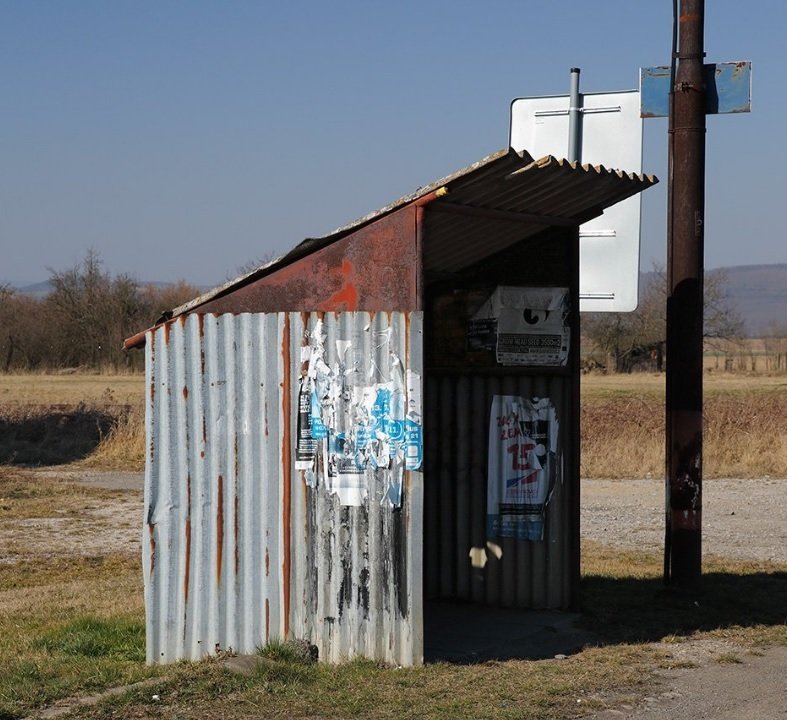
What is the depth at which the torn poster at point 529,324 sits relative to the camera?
28.0ft

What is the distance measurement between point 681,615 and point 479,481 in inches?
65.6

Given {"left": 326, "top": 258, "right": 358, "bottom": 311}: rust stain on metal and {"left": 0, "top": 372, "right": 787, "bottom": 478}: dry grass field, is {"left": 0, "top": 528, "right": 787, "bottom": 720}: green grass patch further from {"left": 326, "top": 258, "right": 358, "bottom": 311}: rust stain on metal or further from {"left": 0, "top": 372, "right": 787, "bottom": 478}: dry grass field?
{"left": 0, "top": 372, "right": 787, "bottom": 478}: dry grass field

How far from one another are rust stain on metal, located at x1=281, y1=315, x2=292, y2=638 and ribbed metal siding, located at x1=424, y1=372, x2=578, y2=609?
208 centimetres

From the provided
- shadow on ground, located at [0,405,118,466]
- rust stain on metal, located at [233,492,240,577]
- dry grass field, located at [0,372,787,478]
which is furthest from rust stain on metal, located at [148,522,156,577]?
shadow on ground, located at [0,405,118,466]

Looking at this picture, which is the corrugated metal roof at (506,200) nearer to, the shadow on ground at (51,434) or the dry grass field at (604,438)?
the dry grass field at (604,438)

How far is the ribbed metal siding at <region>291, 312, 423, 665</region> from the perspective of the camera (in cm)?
666

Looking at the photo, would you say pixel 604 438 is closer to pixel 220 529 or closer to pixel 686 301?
pixel 686 301

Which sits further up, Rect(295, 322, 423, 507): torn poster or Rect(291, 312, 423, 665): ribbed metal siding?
Rect(295, 322, 423, 507): torn poster

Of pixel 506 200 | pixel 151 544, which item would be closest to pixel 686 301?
pixel 506 200

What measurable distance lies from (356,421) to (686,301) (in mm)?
3206

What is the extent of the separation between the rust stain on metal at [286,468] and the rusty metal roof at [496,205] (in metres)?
0.50

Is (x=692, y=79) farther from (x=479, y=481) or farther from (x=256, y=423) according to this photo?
(x=256, y=423)

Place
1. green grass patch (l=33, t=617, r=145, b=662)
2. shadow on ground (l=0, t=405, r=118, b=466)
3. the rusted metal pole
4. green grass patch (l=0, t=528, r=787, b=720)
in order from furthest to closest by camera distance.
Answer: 1. shadow on ground (l=0, t=405, r=118, b=466)
2. the rusted metal pole
3. green grass patch (l=33, t=617, r=145, b=662)
4. green grass patch (l=0, t=528, r=787, b=720)

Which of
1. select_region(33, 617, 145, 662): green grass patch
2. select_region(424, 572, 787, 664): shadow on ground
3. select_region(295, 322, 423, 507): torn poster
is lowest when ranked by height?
select_region(33, 617, 145, 662): green grass patch
